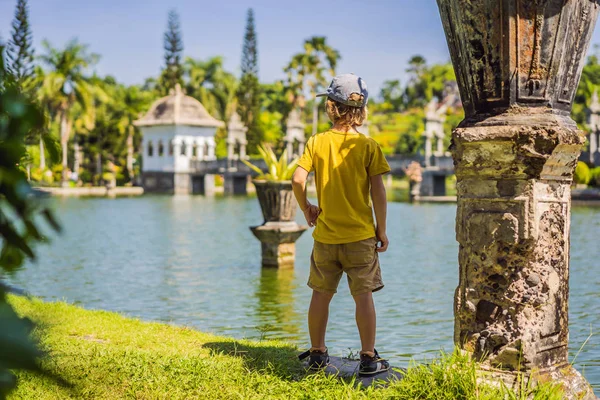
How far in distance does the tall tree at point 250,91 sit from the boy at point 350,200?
50.1 meters

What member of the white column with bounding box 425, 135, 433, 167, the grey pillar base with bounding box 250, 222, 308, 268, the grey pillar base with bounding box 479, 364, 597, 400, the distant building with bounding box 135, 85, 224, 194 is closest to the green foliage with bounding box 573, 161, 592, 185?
the white column with bounding box 425, 135, 433, 167

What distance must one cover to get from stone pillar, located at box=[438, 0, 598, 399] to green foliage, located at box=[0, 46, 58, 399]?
2479 mm

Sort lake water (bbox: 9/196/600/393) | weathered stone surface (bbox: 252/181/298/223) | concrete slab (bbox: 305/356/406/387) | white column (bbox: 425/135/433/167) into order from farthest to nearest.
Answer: white column (bbox: 425/135/433/167)
weathered stone surface (bbox: 252/181/298/223)
lake water (bbox: 9/196/600/393)
concrete slab (bbox: 305/356/406/387)

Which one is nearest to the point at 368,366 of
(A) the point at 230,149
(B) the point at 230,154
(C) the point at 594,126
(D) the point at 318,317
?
(D) the point at 318,317

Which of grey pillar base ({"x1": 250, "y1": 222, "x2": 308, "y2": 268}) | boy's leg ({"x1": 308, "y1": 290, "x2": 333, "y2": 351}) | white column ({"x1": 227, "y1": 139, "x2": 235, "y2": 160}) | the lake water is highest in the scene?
white column ({"x1": 227, "y1": 139, "x2": 235, "y2": 160})

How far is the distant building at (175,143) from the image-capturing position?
177 ft

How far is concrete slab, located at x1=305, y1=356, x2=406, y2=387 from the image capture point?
150 inches

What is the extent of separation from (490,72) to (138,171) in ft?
187

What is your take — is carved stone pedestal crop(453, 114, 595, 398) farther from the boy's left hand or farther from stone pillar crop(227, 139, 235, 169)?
stone pillar crop(227, 139, 235, 169)

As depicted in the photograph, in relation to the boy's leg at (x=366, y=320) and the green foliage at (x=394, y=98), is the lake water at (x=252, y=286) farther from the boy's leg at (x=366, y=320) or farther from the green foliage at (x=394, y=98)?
the green foliage at (x=394, y=98)

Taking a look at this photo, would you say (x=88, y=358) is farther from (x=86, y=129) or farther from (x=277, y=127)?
(x=277, y=127)

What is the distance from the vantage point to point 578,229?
19.0 m

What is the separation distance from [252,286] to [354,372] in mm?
6087

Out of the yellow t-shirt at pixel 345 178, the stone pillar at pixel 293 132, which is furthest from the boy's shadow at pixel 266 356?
the stone pillar at pixel 293 132
